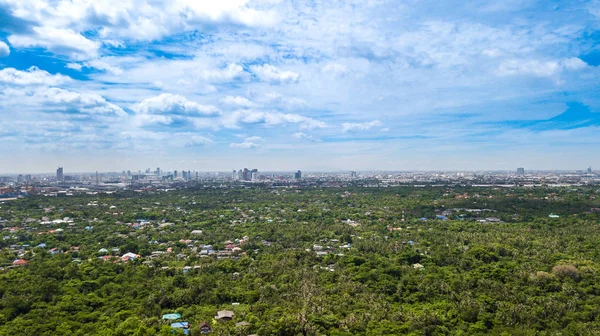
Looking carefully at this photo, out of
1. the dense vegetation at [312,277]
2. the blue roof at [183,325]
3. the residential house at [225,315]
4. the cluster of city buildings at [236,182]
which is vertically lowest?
the blue roof at [183,325]

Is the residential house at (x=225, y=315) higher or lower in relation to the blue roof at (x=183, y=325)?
higher

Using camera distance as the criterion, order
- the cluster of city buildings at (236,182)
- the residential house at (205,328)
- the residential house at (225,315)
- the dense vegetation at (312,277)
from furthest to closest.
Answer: the cluster of city buildings at (236,182) < the residential house at (225,315) < the dense vegetation at (312,277) < the residential house at (205,328)

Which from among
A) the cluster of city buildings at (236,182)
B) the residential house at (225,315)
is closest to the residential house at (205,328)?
the residential house at (225,315)

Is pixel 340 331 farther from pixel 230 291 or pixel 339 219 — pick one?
pixel 339 219

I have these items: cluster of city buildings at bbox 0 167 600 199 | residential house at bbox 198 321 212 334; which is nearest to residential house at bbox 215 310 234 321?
residential house at bbox 198 321 212 334

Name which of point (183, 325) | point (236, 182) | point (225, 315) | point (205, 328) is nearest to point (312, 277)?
point (225, 315)

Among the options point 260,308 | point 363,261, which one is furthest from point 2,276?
point 363,261

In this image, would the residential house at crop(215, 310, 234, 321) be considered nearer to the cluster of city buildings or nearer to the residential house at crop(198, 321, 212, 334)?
the residential house at crop(198, 321, 212, 334)

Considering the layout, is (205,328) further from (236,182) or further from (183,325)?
(236,182)

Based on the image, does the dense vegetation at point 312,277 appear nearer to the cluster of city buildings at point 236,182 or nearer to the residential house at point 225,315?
the residential house at point 225,315
